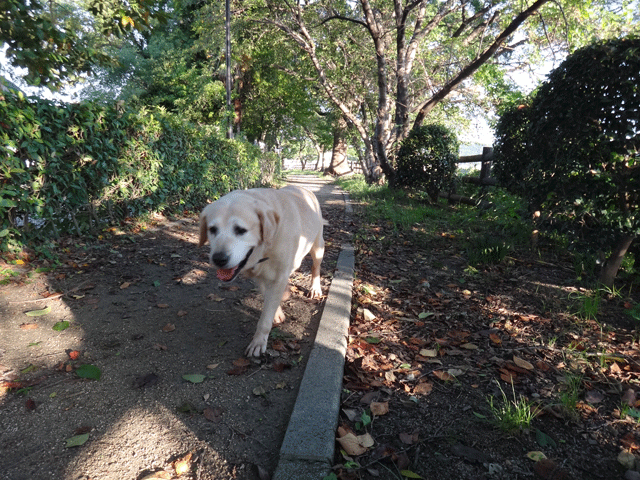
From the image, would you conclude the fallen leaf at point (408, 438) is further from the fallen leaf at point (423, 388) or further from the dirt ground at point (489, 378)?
the fallen leaf at point (423, 388)

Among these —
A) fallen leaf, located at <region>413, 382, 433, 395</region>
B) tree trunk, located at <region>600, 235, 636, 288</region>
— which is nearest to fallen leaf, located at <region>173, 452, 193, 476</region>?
fallen leaf, located at <region>413, 382, 433, 395</region>

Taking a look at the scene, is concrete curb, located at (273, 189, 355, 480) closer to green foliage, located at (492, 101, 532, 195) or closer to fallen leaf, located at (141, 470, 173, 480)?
fallen leaf, located at (141, 470, 173, 480)

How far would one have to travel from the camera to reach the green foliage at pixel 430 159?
34.3 ft

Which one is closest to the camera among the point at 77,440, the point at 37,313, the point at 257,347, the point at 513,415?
the point at 77,440

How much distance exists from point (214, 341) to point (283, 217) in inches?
49.4

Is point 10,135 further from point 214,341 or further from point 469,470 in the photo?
point 469,470

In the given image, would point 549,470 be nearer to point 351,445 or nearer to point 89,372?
point 351,445

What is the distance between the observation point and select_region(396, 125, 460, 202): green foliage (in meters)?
10.5

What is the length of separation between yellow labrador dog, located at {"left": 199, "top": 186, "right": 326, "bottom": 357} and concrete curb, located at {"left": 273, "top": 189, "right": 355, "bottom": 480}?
51 centimetres

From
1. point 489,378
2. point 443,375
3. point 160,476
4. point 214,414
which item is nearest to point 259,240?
point 214,414

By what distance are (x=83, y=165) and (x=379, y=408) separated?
5.11m

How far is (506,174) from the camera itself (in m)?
6.43

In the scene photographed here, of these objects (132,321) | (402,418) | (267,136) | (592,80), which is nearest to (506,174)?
(592,80)

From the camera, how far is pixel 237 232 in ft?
8.54
